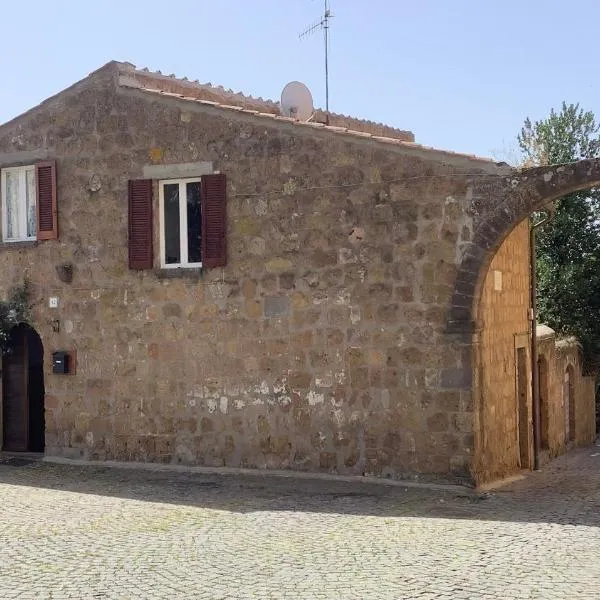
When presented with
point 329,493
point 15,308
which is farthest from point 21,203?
point 329,493

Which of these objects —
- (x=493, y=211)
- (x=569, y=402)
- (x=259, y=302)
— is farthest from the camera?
(x=569, y=402)

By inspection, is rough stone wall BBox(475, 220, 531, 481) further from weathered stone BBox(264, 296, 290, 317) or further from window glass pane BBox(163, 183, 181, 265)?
window glass pane BBox(163, 183, 181, 265)

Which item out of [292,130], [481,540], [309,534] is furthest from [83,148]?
[481,540]

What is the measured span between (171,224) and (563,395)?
7900mm

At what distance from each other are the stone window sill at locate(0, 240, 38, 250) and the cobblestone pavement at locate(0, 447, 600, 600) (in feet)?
11.2

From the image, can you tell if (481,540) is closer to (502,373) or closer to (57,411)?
(502,373)

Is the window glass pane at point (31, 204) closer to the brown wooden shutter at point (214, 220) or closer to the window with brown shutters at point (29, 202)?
the window with brown shutters at point (29, 202)

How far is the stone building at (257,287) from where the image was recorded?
10.2 metres

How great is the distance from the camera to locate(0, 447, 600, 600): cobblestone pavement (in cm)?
632

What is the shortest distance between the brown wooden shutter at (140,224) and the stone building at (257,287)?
0.03 m

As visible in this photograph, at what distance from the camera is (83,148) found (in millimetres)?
12492

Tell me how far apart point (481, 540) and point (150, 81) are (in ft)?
27.6

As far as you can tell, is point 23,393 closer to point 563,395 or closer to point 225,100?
point 225,100

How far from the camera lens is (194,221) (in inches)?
464
